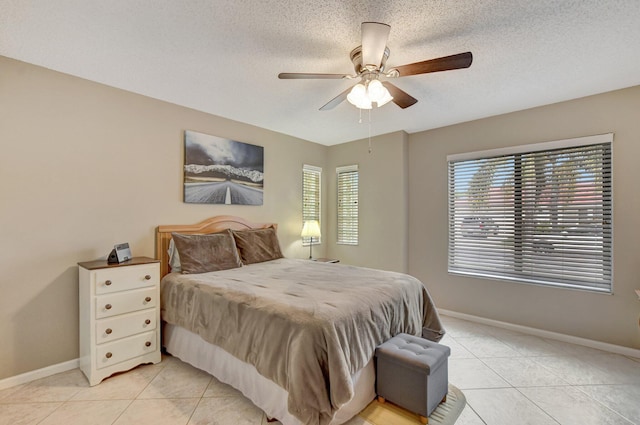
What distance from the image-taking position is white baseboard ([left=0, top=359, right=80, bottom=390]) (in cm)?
223

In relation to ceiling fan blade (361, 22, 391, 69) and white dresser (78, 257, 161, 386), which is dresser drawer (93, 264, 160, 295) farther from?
ceiling fan blade (361, 22, 391, 69)

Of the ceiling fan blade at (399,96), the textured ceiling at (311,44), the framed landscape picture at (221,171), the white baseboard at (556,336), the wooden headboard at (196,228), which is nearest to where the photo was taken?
the textured ceiling at (311,44)

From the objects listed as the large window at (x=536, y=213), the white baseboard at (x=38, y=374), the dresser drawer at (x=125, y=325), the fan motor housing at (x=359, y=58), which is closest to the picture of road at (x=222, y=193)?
the dresser drawer at (x=125, y=325)

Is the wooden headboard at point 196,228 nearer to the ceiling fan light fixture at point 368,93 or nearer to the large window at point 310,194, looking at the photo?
the large window at point 310,194

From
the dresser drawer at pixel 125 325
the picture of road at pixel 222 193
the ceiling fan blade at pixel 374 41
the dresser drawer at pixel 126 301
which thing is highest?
the ceiling fan blade at pixel 374 41

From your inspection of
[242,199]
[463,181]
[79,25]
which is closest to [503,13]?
[463,181]

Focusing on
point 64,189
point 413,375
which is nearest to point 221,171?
point 64,189

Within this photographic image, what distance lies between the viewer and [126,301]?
242 centimetres

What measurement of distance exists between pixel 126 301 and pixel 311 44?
256 cm

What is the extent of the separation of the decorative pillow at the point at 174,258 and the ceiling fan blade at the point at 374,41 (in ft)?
8.24

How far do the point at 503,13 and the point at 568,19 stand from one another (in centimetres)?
45

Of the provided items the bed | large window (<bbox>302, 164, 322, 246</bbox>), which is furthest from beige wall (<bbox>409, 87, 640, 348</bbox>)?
large window (<bbox>302, 164, 322, 246</bbox>)

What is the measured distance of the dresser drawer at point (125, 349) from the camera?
2293 mm

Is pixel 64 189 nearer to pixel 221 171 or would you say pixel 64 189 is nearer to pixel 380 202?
pixel 221 171
